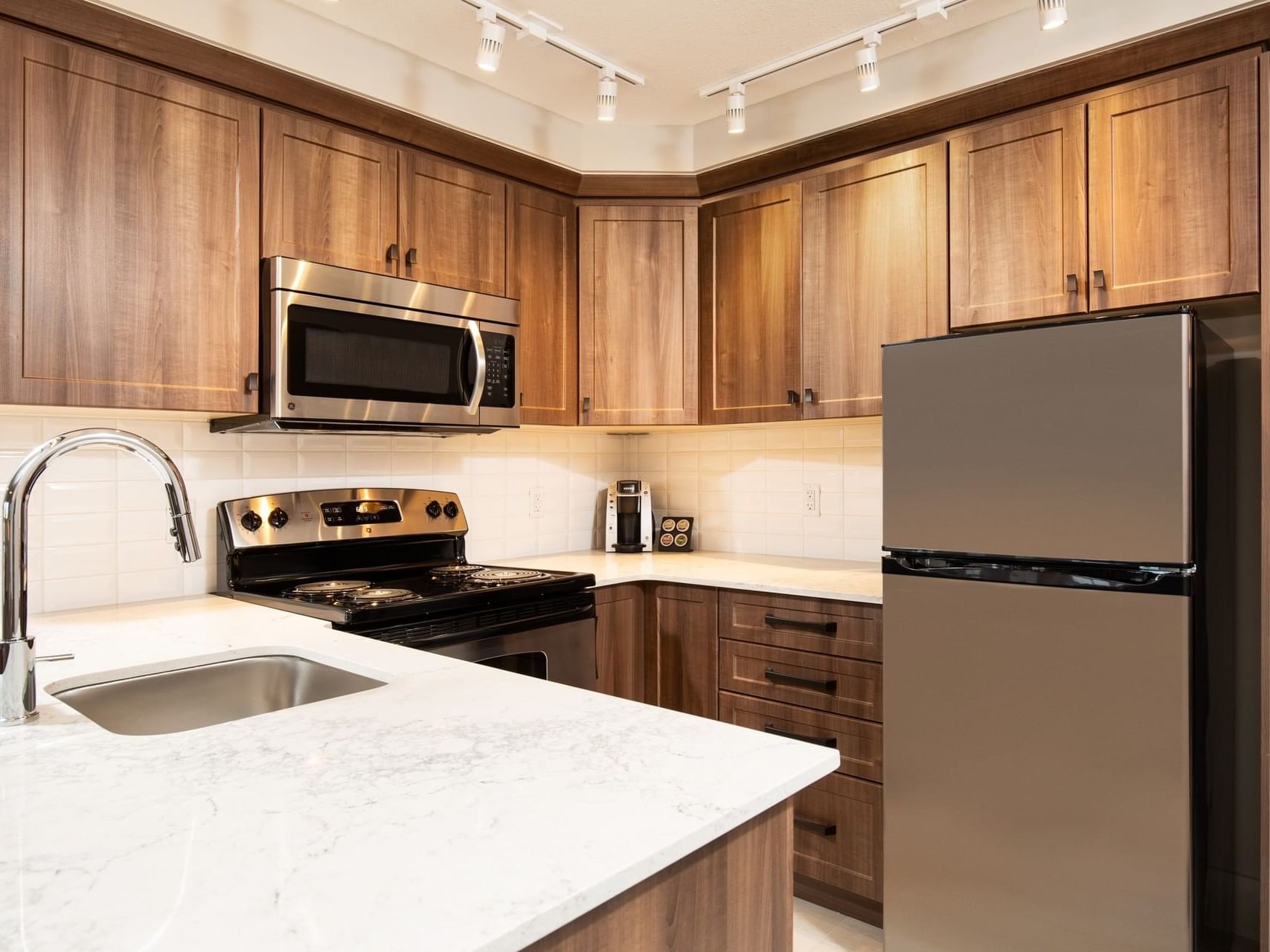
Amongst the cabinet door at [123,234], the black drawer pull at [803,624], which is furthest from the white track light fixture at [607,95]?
the black drawer pull at [803,624]

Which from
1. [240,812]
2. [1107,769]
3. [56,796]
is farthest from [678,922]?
[1107,769]

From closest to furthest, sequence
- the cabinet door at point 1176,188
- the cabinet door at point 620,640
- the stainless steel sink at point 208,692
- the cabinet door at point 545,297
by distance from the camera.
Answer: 1. the stainless steel sink at point 208,692
2. the cabinet door at point 1176,188
3. the cabinet door at point 620,640
4. the cabinet door at point 545,297

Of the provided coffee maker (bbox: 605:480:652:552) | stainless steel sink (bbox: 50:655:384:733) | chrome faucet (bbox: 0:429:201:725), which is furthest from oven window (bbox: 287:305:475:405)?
chrome faucet (bbox: 0:429:201:725)

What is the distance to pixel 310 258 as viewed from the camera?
2.28m

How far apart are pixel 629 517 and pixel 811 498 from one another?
75 centimetres

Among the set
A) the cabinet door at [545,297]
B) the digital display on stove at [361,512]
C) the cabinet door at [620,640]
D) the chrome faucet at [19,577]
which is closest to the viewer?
the chrome faucet at [19,577]

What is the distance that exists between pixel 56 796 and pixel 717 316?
2471 mm

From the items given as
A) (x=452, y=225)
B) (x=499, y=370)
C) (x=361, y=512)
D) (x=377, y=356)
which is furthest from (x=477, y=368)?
(x=361, y=512)

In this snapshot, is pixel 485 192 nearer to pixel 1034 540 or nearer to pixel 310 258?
pixel 310 258

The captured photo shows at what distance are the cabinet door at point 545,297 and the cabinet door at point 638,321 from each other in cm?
4

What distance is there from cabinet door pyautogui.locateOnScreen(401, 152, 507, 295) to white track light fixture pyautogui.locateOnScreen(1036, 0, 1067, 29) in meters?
1.61

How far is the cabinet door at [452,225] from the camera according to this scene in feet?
8.27

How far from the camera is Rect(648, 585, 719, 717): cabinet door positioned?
2.69 m

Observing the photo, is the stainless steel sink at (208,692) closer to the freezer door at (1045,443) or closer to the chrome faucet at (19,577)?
the chrome faucet at (19,577)
